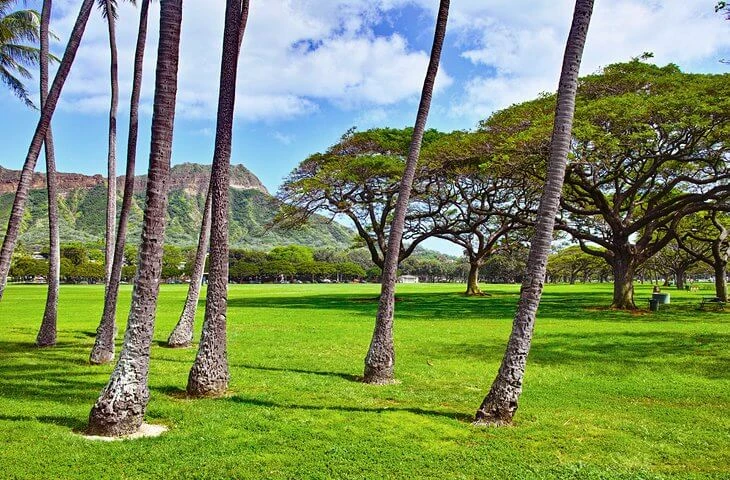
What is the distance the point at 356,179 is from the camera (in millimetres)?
31078

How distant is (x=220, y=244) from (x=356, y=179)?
22.7 metres

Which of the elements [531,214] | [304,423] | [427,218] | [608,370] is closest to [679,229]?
[531,214]

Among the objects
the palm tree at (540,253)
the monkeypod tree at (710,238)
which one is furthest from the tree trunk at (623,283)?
the palm tree at (540,253)

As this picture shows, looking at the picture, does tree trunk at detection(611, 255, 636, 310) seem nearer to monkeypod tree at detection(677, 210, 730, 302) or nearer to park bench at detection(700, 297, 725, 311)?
park bench at detection(700, 297, 725, 311)

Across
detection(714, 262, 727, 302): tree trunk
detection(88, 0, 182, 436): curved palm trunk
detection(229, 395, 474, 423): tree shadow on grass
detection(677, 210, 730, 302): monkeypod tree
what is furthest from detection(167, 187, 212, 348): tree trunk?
detection(714, 262, 727, 302): tree trunk

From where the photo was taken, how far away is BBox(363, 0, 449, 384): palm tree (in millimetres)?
9492

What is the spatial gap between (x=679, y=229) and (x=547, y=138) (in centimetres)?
2184

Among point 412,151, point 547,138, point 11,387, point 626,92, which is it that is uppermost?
point 626,92

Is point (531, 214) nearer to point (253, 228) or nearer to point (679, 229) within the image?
point (679, 229)

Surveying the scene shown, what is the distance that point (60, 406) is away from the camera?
24.3 feet

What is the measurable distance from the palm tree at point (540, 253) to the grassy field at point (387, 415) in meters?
Result: 0.36

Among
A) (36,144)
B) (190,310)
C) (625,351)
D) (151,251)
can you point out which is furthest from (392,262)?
(36,144)

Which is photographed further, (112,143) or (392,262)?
(112,143)

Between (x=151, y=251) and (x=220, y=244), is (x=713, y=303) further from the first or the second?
(x=151, y=251)
